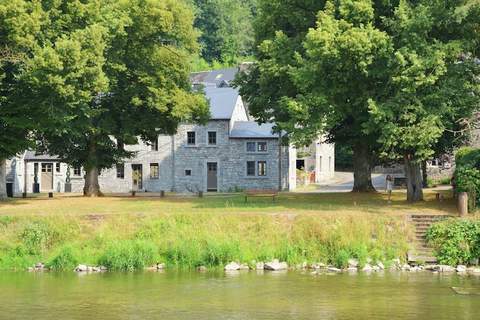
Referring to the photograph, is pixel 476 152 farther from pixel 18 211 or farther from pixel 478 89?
pixel 18 211

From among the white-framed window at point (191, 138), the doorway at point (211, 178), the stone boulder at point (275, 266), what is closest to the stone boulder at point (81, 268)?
the stone boulder at point (275, 266)

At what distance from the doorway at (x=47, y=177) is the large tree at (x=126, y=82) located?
60.1ft

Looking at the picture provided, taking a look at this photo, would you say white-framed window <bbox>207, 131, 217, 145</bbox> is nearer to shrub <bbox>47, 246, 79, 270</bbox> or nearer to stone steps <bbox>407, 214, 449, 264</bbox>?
stone steps <bbox>407, 214, 449, 264</bbox>

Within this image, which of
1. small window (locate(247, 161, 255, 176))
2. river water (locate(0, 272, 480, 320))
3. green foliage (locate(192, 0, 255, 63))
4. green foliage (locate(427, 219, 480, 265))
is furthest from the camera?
green foliage (locate(192, 0, 255, 63))

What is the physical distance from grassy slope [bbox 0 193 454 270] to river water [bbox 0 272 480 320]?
1.59 meters

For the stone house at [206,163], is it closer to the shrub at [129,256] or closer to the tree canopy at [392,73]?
the tree canopy at [392,73]

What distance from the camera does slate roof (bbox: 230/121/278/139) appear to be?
214 feet

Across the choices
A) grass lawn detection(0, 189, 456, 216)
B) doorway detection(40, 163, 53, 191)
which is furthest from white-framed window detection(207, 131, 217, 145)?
grass lawn detection(0, 189, 456, 216)

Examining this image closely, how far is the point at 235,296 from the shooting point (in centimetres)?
2514

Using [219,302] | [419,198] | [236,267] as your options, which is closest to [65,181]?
[419,198]

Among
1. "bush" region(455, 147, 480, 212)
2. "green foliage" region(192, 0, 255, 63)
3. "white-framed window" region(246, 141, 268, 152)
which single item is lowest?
"bush" region(455, 147, 480, 212)

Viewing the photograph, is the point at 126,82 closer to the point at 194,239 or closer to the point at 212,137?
the point at 212,137

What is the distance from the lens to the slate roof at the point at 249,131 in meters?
65.4

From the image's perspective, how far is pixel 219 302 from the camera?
2427cm
